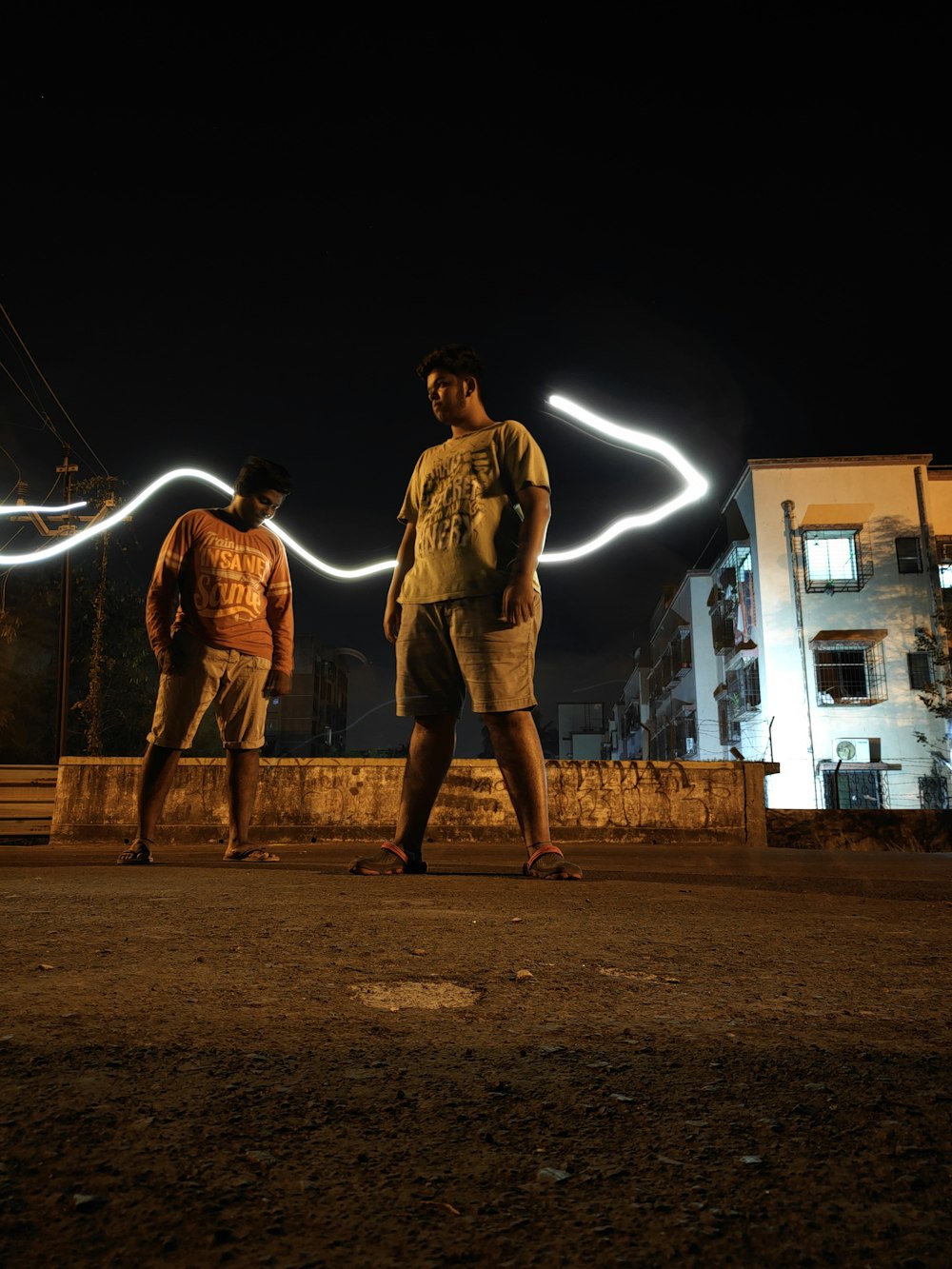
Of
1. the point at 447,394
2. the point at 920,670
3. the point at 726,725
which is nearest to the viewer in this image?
the point at 447,394

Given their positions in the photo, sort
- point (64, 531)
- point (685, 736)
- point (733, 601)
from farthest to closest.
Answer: point (685, 736) → point (733, 601) → point (64, 531)

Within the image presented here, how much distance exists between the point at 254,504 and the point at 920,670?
30959 mm

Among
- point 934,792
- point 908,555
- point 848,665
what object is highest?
point 908,555

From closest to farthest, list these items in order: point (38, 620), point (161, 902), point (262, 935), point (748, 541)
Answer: point (262, 935), point (161, 902), point (38, 620), point (748, 541)

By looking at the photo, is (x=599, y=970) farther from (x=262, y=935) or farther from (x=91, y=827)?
(x=91, y=827)

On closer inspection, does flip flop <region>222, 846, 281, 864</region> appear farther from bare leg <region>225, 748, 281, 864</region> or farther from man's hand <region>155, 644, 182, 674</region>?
man's hand <region>155, 644, 182, 674</region>

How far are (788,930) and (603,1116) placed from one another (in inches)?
55.2

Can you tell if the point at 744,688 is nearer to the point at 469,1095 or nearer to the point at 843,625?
the point at 843,625

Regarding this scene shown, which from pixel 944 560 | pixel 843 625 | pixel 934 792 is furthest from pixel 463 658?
pixel 944 560

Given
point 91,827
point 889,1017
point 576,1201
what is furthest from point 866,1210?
point 91,827

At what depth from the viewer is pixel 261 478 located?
4.91m

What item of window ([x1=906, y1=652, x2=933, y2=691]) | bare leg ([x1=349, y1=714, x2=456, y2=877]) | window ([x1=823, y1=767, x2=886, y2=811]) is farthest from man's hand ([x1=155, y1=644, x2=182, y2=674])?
A: window ([x1=906, y1=652, x2=933, y2=691])

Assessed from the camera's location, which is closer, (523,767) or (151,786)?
(523,767)

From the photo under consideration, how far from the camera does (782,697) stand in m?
30.9
